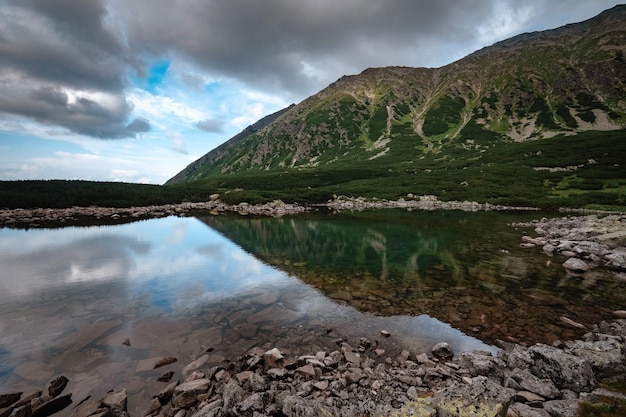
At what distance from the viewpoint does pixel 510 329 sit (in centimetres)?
1335

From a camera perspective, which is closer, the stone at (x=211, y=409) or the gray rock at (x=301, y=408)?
the gray rock at (x=301, y=408)

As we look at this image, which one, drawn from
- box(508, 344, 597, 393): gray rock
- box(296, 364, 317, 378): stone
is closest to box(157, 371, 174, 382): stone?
box(296, 364, 317, 378): stone

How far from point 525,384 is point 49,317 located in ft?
63.7

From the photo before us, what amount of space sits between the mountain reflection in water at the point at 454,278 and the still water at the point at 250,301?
10 cm

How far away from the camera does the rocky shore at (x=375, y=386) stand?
673 cm

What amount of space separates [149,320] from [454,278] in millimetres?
18660

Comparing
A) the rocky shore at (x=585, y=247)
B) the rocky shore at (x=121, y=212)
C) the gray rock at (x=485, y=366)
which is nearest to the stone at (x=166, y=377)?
the gray rock at (x=485, y=366)

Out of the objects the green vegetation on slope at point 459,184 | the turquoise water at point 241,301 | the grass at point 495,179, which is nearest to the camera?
the turquoise water at point 241,301

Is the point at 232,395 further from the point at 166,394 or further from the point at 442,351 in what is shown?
the point at 442,351

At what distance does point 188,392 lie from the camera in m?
8.86

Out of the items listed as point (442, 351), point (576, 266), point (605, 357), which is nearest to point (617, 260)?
point (576, 266)

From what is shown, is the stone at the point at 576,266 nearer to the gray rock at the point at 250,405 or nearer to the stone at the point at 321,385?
the stone at the point at 321,385

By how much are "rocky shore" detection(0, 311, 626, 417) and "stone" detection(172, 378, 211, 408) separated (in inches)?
1.1

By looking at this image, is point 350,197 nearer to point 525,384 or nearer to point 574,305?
point 574,305
